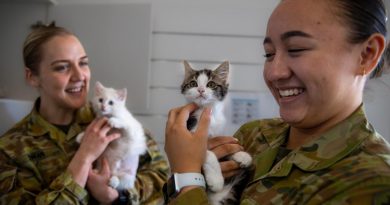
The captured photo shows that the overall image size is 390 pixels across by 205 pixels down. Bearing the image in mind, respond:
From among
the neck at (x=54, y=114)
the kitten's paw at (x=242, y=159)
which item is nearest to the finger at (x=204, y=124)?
the kitten's paw at (x=242, y=159)

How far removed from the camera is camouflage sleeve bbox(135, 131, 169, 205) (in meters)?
1.59

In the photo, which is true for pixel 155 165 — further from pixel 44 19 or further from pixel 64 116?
pixel 44 19

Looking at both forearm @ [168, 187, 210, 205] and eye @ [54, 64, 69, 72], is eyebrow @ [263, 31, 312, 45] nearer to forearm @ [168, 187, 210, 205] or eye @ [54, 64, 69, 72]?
forearm @ [168, 187, 210, 205]

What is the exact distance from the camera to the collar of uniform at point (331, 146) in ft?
2.32

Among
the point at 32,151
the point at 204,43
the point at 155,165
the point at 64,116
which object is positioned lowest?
the point at 155,165

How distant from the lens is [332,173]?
2.19ft

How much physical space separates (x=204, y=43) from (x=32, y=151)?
1.31 meters

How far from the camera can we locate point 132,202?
1.53 metres

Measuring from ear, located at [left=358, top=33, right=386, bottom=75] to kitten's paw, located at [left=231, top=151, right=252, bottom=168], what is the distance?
0.38 metres

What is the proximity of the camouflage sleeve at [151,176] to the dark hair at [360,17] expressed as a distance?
1184 mm

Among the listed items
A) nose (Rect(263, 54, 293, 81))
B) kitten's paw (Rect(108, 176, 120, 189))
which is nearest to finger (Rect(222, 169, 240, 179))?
nose (Rect(263, 54, 293, 81))

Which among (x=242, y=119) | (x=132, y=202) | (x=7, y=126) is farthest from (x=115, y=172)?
(x=242, y=119)

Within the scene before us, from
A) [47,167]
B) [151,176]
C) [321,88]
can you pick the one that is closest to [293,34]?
[321,88]

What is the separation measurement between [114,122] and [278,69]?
0.98 metres
